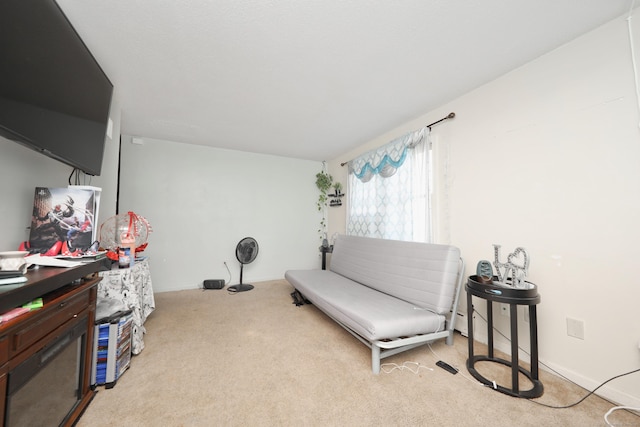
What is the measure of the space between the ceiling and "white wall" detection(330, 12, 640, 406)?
274mm

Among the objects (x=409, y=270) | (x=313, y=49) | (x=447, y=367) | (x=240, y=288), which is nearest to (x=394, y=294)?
(x=409, y=270)

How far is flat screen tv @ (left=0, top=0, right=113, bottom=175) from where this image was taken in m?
0.92

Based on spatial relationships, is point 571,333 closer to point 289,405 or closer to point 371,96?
point 289,405

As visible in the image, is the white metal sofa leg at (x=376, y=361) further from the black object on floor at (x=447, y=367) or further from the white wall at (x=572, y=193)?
the white wall at (x=572, y=193)

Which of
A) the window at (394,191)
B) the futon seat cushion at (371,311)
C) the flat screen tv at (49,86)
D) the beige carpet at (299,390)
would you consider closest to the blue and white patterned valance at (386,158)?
the window at (394,191)

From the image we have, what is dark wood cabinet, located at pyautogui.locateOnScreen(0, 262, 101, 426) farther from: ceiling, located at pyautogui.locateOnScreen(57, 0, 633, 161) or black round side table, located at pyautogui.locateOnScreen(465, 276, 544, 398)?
black round side table, located at pyautogui.locateOnScreen(465, 276, 544, 398)

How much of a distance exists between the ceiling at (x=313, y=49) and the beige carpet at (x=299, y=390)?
2394 mm

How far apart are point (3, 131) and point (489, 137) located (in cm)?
309

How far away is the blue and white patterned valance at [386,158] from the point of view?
2832 mm

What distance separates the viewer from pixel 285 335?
7.41 ft

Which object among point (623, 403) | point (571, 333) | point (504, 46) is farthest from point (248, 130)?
point (623, 403)

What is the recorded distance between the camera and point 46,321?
970 millimetres

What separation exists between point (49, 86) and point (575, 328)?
3.46 meters

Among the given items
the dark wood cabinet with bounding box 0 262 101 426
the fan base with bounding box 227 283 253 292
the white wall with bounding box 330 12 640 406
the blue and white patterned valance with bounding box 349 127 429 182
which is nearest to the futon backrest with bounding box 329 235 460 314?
the white wall with bounding box 330 12 640 406
